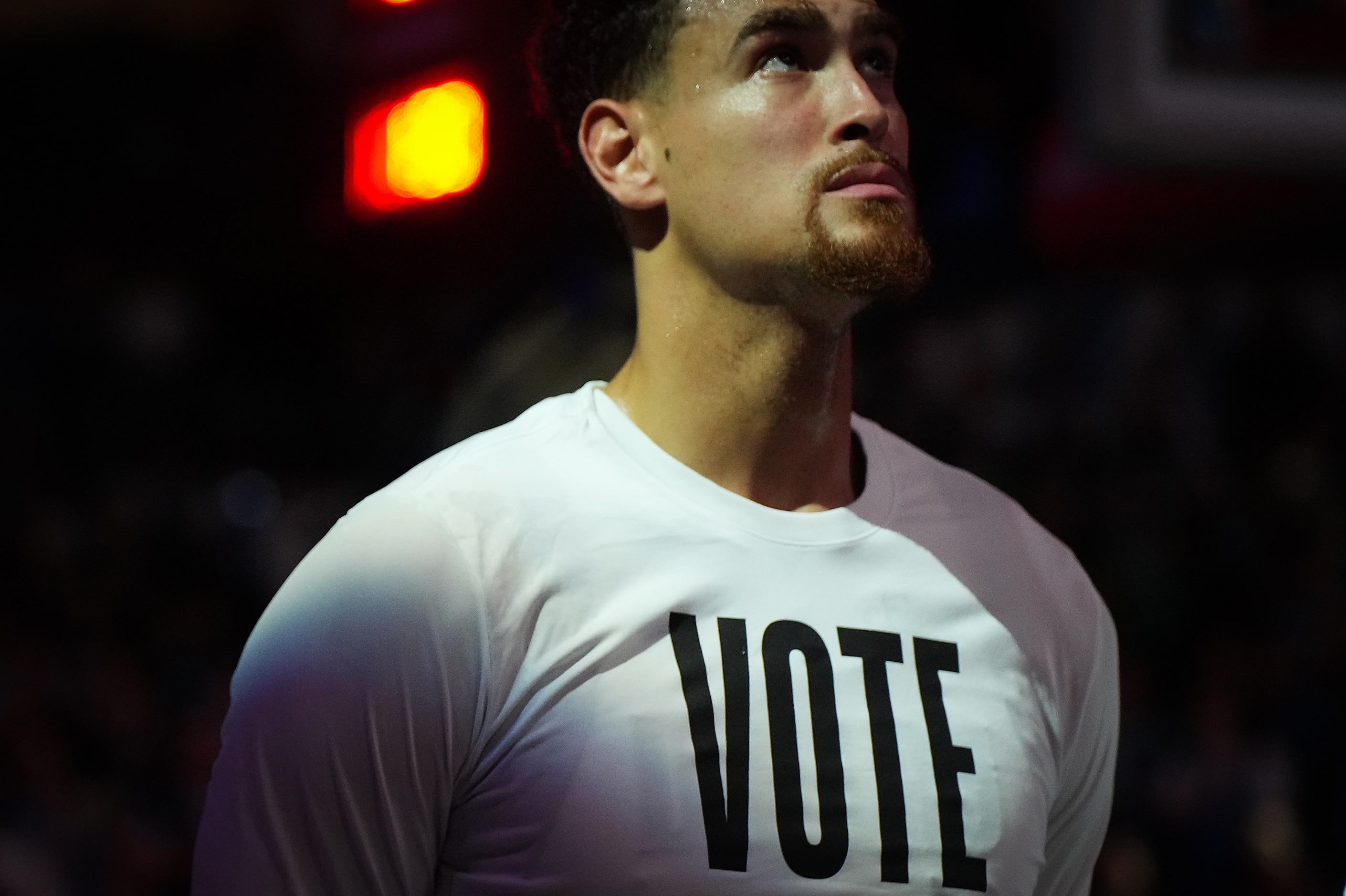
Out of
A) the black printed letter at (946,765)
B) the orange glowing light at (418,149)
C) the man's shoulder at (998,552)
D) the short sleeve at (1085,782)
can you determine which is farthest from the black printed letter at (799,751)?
the orange glowing light at (418,149)

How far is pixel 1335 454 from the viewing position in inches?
221

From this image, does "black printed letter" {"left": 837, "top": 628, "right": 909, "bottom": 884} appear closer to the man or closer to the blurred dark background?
the man

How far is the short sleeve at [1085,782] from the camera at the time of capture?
1639mm

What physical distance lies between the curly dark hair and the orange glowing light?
1519 mm

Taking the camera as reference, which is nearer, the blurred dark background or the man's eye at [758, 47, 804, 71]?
the man's eye at [758, 47, 804, 71]

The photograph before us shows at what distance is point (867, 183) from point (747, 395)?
0.87 feet

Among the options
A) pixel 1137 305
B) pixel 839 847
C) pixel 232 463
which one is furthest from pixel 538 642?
pixel 232 463

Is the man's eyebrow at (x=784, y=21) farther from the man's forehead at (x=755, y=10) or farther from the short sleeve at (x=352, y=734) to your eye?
the short sleeve at (x=352, y=734)

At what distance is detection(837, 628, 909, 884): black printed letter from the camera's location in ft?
4.67

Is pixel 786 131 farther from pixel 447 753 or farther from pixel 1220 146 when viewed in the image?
pixel 1220 146

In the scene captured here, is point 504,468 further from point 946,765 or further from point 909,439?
point 909,439

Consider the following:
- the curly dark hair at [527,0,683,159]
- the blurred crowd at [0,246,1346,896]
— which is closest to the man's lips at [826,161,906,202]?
the curly dark hair at [527,0,683,159]

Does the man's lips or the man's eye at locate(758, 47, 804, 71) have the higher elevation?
the man's eye at locate(758, 47, 804, 71)

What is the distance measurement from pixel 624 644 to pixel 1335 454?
495 centimetres
